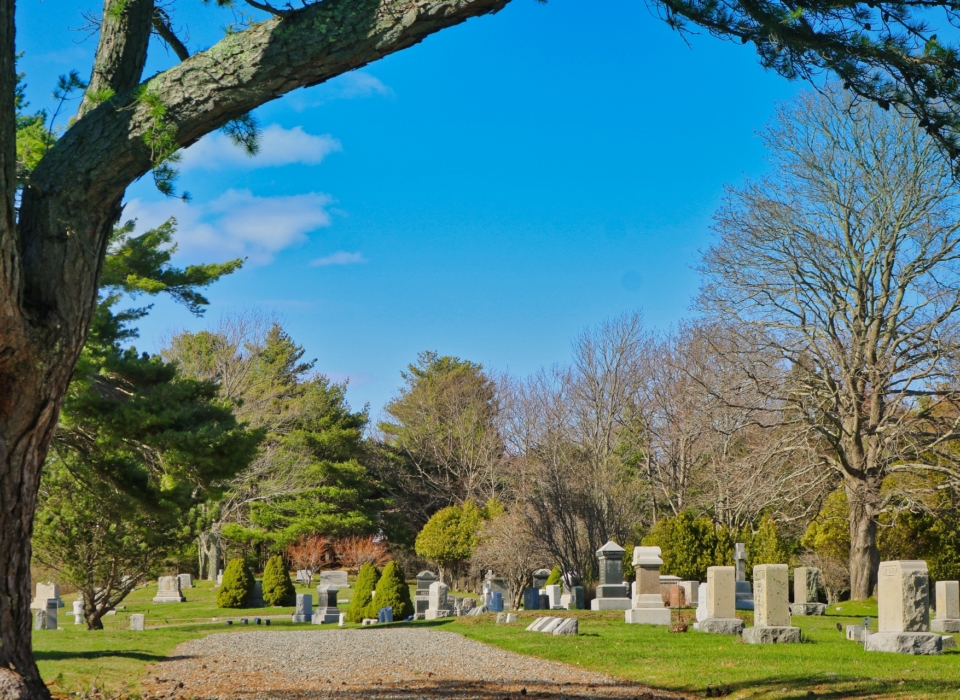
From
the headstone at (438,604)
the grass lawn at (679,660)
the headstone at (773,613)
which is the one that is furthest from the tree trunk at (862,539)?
the headstone at (773,613)

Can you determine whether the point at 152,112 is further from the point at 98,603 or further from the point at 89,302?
the point at 98,603

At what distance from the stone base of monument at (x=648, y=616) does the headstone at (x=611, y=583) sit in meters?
3.43

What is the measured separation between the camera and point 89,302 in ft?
17.6

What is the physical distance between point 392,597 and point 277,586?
685 centimetres

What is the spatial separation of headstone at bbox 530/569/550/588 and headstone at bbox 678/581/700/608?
4.51 metres

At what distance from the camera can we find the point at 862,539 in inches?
909

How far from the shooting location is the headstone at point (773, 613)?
13.1 m

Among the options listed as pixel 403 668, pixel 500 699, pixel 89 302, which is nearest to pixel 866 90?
pixel 89 302

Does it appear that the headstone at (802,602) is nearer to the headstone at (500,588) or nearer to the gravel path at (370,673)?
the headstone at (500,588)

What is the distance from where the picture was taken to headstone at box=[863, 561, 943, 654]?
1162 cm

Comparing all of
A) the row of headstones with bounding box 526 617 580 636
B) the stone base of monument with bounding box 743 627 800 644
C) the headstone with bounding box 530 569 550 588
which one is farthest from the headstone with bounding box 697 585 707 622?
the headstone with bounding box 530 569 550 588

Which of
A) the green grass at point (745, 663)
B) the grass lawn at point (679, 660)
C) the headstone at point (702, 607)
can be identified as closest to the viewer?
the green grass at point (745, 663)

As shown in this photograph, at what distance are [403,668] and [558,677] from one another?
1.95m

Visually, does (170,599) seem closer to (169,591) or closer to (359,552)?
(169,591)
